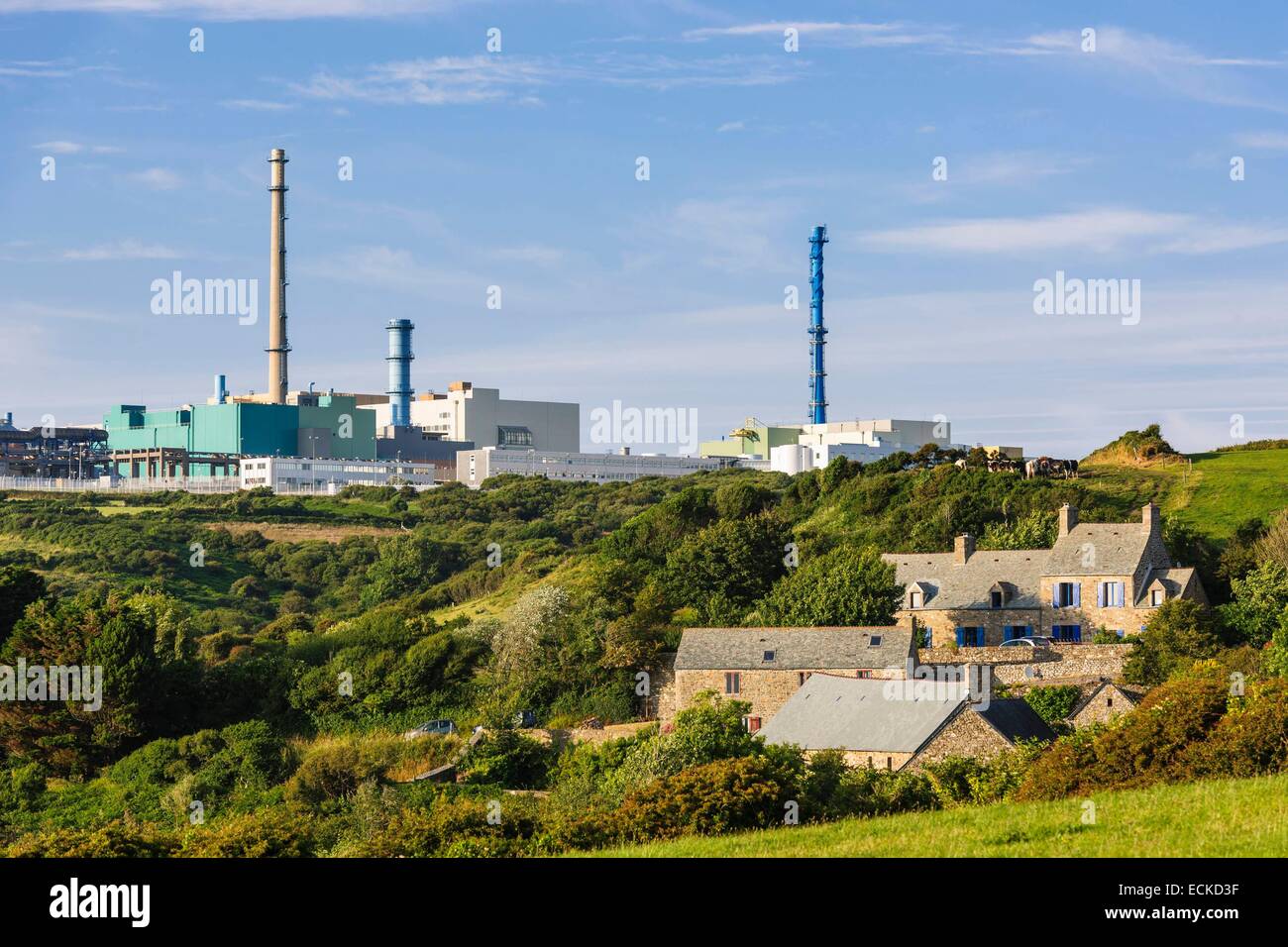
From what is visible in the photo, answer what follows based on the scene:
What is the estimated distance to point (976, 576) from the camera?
61.2 meters

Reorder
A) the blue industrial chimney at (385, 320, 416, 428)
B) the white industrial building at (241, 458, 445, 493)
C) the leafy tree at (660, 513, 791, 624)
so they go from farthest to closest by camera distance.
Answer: the blue industrial chimney at (385, 320, 416, 428)
the white industrial building at (241, 458, 445, 493)
the leafy tree at (660, 513, 791, 624)

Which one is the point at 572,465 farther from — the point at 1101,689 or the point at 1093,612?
the point at 1101,689

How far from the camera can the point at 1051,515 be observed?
224ft

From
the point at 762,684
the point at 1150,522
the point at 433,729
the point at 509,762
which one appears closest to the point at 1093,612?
the point at 1150,522

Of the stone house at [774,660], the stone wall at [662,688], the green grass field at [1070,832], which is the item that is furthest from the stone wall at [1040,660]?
the green grass field at [1070,832]

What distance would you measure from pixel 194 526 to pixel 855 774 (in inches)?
3361

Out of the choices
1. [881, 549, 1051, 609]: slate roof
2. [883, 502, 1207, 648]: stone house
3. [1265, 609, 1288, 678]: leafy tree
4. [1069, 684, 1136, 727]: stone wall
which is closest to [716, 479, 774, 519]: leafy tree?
[881, 549, 1051, 609]: slate roof

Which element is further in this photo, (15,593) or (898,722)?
(15,593)

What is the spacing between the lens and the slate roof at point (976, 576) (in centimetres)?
5978

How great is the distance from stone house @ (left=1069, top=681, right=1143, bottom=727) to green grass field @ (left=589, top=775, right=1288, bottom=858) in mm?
19964

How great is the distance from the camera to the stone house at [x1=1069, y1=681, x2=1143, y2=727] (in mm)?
46188

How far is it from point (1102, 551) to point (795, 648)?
42.5 ft

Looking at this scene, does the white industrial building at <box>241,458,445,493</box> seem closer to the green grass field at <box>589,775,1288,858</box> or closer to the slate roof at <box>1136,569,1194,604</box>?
the slate roof at <box>1136,569,1194,604</box>

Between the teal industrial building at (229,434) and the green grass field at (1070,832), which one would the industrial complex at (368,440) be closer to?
the teal industrial building at (229,434)
